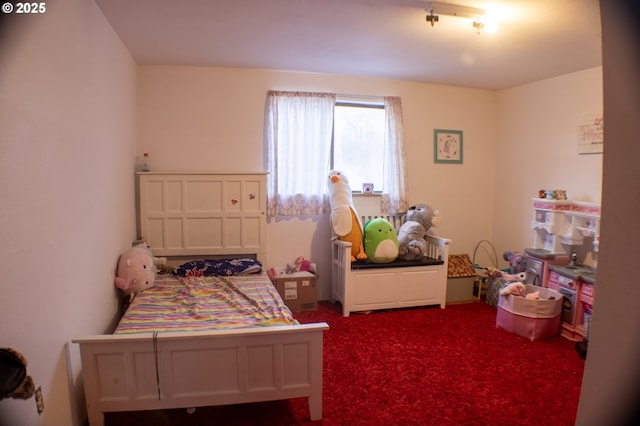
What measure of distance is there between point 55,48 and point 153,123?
74.9 inches

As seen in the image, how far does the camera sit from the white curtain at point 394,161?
3.98 meters

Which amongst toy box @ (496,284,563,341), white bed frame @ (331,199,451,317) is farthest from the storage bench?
toy box @ (496,284,563,341)

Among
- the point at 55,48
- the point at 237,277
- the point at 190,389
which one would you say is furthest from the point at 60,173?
the point at 237,277

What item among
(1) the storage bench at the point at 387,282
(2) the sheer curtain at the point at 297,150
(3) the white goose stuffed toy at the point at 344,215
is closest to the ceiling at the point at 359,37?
(2) the sheer curtain at the point at 297,150

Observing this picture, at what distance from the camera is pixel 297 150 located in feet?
12.3

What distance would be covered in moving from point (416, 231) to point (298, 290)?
1.40m

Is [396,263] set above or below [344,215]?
below

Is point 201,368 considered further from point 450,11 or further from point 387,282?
point 450,11

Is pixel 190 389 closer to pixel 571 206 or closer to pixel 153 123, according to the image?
pixel 153 123

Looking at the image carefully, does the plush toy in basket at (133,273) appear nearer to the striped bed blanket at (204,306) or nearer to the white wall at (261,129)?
the striped bed blanket at (204,306)

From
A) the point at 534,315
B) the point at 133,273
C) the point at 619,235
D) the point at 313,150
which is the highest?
the point at 313,150

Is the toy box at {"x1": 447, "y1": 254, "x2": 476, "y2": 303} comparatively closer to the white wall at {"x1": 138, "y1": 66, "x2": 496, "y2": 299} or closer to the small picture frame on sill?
the white wall at {"x1": 138, "y1": 66, "x2": 496, "y2": 299}

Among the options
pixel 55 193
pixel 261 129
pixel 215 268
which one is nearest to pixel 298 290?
pixel 215 268

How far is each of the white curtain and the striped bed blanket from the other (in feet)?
5.87
